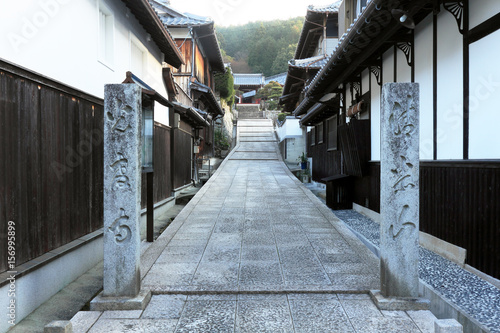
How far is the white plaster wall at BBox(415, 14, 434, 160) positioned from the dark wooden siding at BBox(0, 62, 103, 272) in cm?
672

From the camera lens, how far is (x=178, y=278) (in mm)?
5012

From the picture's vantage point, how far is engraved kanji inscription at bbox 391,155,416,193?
4238 mm

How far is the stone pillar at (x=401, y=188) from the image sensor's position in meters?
4.23

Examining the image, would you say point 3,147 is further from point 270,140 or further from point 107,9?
point 270,140

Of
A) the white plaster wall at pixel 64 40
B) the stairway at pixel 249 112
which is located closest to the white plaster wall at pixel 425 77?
the white plaster wall at pixel 64 40

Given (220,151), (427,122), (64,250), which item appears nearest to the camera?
(64,250)

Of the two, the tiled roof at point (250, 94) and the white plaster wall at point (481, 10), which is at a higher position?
the tiled roof at point (250, 94)

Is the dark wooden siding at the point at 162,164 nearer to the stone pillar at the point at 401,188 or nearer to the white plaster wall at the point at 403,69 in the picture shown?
the white plaster wall at the point at 403,69

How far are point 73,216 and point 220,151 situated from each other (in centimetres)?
2630

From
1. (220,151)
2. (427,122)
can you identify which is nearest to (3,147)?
(427,122)

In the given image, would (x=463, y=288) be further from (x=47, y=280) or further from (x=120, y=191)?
(x=47, y=280)

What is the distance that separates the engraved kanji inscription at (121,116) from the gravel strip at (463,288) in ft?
15.4

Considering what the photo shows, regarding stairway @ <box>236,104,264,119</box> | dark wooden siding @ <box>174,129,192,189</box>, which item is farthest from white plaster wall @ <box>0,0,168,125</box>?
stairway @ <box>236,104,264,119</box>

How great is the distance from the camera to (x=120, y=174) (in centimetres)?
427
